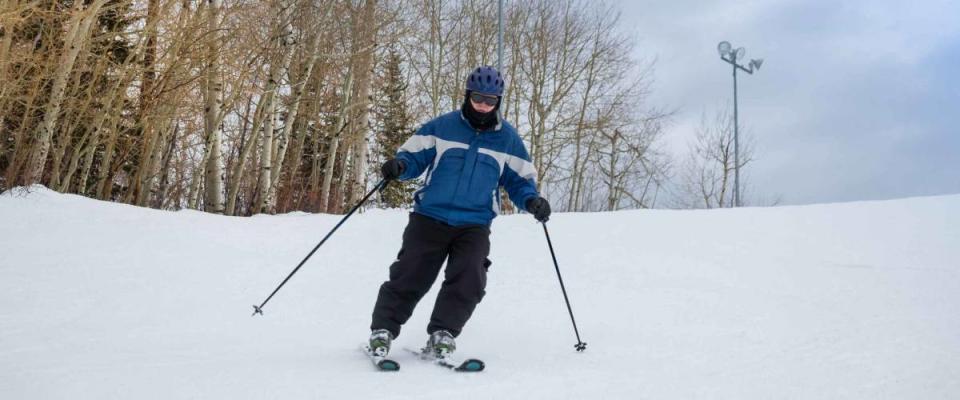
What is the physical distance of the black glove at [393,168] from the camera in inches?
123

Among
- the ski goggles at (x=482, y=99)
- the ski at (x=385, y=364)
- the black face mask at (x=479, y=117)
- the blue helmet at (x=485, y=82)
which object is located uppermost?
the blue helmet at (x=485, y=82)

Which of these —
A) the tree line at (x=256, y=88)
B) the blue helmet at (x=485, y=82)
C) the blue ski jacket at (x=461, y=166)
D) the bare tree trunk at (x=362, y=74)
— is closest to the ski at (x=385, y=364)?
the blue ski jacket at (x=461, y=166)

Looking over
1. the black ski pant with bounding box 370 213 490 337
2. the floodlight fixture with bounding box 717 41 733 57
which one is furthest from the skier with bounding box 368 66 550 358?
the floodlight fixture with bounding box 717 41 733 57

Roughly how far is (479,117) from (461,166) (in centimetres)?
25

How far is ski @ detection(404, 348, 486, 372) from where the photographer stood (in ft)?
9.71

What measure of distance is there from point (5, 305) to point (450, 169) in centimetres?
301

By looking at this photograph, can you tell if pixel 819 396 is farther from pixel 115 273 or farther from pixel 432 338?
pixel 115 273

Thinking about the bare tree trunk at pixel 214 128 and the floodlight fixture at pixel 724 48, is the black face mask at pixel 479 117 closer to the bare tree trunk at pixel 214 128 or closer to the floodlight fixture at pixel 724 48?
the bare tree trunk at pixel 214 128

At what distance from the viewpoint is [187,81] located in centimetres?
980

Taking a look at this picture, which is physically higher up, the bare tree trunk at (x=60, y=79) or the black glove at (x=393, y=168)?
the bare tree trunk at (x=60, y=79)

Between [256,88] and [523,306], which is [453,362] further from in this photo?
[256,88]

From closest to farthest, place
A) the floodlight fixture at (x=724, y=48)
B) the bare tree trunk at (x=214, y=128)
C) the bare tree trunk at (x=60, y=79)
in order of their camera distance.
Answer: the bare tree trunk at (x=60, y=79), the bare tree trunk at (x=214, y=128), the floodlight fixture at (x=724, y=48)

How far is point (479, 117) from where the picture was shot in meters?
3.30

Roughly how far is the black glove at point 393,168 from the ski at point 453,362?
32.5 inches
